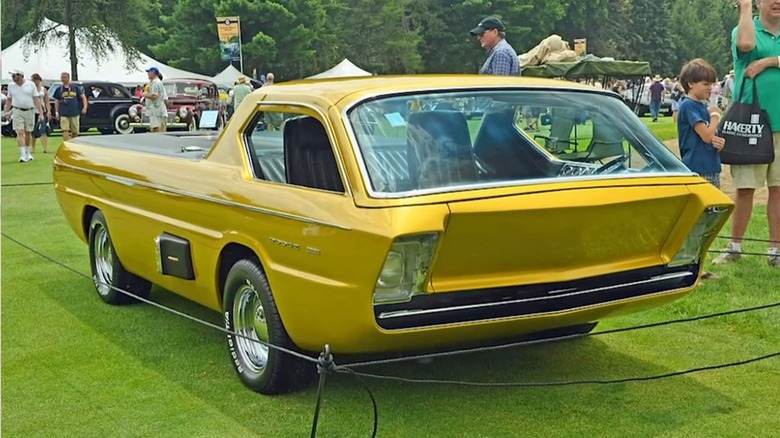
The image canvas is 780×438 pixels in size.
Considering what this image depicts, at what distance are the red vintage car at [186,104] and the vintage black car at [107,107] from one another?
0.31 meters

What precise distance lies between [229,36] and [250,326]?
34.1 meters

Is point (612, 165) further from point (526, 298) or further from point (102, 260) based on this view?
point (102, 260)

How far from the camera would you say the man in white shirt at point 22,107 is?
57.8 ft

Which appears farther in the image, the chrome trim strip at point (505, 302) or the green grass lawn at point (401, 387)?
the green grass lawn at point (401, 387)

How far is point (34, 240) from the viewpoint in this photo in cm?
912

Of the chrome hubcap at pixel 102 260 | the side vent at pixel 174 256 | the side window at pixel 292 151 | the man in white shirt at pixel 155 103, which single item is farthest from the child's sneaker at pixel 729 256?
the man in white shirt at pixel 155 103

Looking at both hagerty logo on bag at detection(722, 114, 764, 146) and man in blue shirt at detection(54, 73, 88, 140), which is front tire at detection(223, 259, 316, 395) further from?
man in blue shirt at detection(54, 73, 88, 140)

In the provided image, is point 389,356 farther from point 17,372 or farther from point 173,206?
point 17,372

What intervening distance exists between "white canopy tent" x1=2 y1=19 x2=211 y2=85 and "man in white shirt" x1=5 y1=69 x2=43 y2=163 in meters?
17.8

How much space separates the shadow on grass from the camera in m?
4.07

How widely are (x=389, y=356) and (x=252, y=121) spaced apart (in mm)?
1519

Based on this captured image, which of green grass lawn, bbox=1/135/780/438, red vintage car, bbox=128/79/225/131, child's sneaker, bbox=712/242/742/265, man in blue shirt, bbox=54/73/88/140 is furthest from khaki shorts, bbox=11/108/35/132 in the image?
child's sneaker, bbox=712/242/742/265

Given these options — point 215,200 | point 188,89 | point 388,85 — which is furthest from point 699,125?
point 188,89

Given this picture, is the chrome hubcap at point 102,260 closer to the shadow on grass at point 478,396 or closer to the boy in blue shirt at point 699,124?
the shadow on grass at point 478,396
